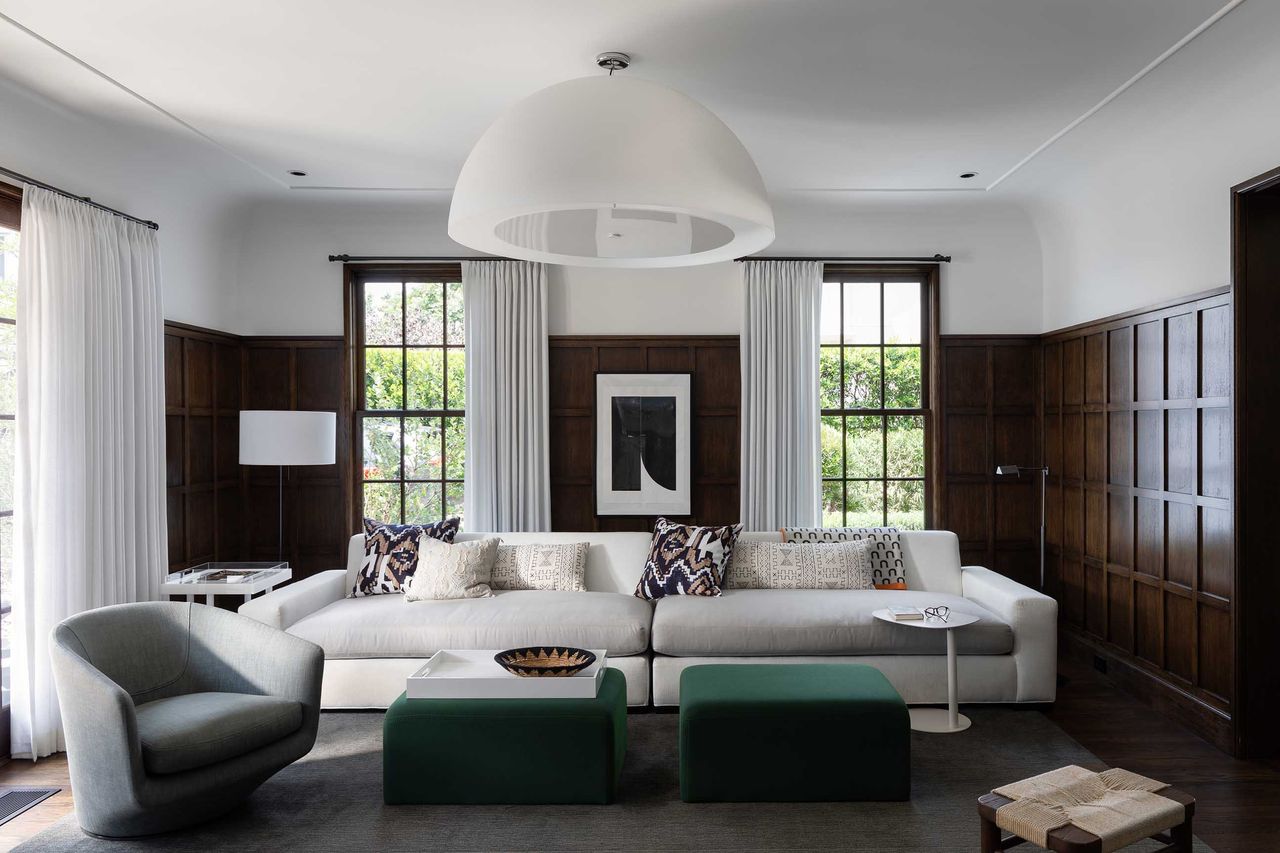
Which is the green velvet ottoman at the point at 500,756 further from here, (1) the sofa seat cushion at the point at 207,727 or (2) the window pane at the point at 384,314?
(2) the window pane at the point at 384,314

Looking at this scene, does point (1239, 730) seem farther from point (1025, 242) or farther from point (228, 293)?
point (228, 293)

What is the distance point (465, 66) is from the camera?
3.49m

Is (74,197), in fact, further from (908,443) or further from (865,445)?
(908,443)

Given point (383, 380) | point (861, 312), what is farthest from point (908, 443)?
point (383, 380)

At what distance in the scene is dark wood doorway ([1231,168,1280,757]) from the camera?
3627 mm

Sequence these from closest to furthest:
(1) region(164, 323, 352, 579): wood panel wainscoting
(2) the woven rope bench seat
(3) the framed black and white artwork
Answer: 1. (2) the woven rope bench seat
2. (1) region(164, 323, 352, 579): wood panel wainscoting
3. (3) the framed black and white artwork


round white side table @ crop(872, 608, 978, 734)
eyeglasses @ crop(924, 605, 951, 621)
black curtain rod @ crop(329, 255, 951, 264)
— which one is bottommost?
round white side table @ crop(872, 608, 978, 734)

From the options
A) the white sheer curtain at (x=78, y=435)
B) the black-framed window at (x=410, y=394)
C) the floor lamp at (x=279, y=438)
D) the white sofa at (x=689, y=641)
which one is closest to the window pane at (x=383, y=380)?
the black-framed window at (x=410, y=394)

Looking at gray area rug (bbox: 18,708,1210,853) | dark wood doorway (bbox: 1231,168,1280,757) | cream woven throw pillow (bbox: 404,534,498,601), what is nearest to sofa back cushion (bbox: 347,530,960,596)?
cream woven throw pillow (bbox: 404,534,498,601)

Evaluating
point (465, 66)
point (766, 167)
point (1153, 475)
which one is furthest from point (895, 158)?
point (465, 66)

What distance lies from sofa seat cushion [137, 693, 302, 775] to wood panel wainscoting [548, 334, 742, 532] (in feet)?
9.17

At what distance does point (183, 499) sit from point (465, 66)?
3114mm

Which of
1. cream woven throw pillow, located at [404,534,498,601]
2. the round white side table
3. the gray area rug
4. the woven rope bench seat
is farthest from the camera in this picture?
cream woven throw pillow, located at [404,534,498,601]

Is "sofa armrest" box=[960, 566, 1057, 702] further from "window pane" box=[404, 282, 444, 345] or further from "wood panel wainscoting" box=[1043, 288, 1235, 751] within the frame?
"window pane" box=[404, 282, 444, 345]
